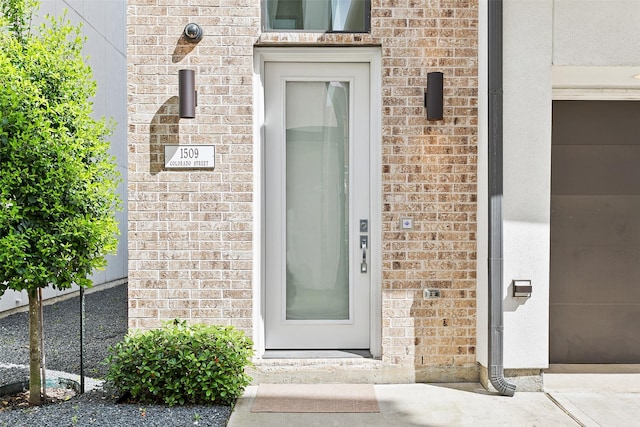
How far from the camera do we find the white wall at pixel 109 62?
9616 mm

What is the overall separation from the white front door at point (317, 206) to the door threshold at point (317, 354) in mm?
50

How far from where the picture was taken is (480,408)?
3.70 m

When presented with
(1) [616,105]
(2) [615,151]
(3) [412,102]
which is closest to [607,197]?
(2) [615,151]

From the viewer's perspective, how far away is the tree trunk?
3627 mm

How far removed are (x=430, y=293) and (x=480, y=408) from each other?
923mm

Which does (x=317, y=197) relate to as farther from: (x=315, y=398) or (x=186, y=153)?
(x=315, y=398)

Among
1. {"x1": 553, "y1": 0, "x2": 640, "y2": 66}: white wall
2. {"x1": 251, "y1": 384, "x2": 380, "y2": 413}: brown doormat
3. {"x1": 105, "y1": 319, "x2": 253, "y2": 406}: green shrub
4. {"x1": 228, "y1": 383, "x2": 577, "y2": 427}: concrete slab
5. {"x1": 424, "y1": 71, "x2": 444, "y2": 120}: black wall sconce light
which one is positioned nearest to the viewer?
{"x1": 228, "y1": 383, "x2": 577, "y2": 427}: concrete slab

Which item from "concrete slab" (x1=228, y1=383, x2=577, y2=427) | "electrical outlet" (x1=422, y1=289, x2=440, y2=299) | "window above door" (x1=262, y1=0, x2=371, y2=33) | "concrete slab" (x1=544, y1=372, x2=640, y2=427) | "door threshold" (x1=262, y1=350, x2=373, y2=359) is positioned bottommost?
"concrete slab" (x1=544, y1=372, x2=640, y2=427)

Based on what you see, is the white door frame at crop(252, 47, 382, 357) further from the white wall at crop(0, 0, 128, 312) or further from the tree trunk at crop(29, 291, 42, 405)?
the white wall at crop(0, 0, 128, 312)

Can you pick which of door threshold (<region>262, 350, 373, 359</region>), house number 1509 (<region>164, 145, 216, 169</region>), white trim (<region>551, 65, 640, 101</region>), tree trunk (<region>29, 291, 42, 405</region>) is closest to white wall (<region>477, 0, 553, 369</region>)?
white trim (<region>551, 65, 640, 101</region>)

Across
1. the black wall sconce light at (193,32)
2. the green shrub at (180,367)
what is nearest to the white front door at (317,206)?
the black wall sconce light at (193,32)

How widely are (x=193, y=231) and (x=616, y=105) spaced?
400cm

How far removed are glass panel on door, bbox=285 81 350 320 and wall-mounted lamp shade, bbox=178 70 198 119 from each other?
0.81 metres

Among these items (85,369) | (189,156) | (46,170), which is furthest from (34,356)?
(189,156)
